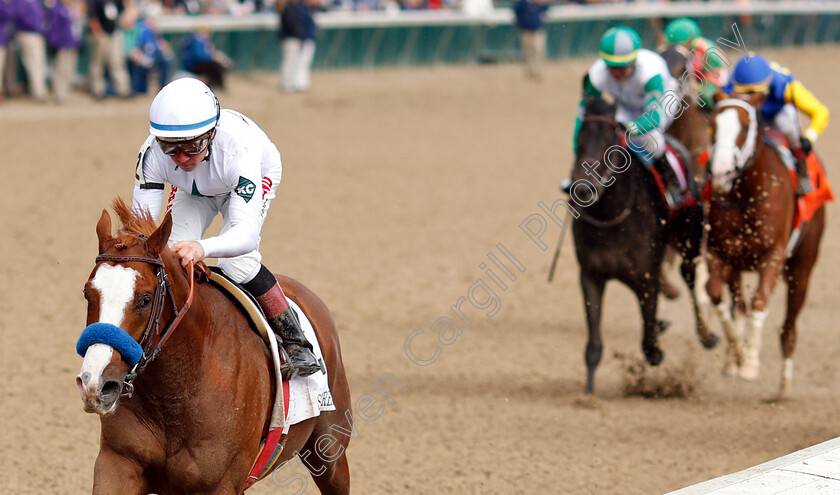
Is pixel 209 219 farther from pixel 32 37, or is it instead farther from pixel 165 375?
pixel 32 37

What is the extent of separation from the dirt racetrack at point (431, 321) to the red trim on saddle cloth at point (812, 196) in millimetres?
1186

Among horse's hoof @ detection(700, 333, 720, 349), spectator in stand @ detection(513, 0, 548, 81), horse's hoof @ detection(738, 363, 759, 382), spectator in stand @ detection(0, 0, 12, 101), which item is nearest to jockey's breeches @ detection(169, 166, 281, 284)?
horse's hoof @ detection(738, 363, 759, 382)

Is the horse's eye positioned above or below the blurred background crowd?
above

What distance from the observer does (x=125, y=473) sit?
11.9 ft

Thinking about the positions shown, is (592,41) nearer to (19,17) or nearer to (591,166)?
(19,17)

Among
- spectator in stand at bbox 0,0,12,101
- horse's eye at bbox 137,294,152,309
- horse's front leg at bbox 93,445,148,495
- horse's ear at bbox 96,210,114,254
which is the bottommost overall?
spectator in stand at bbox 0,0,12,101

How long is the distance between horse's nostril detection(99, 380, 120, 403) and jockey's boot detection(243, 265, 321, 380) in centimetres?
96

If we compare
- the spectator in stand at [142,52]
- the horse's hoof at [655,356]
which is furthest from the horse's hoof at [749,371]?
the spectator in stand at [142,52]

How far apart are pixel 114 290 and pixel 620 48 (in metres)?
4.71

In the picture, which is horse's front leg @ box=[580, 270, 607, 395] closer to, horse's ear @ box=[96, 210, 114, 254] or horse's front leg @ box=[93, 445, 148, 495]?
horse's front leg @ box=[93, 445, 148, 495]

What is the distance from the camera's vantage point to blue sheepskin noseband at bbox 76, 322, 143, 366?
128 inches

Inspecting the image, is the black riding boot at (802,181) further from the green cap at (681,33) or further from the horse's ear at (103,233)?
the horse's ear at (103,233)

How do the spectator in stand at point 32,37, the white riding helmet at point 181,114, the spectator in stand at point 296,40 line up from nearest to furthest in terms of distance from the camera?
1. the white riding helmet at point 181,114
2. the spectator in stand at point 32,37
3. the spectator in stand at point 296,40

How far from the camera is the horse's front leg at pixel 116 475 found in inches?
141
